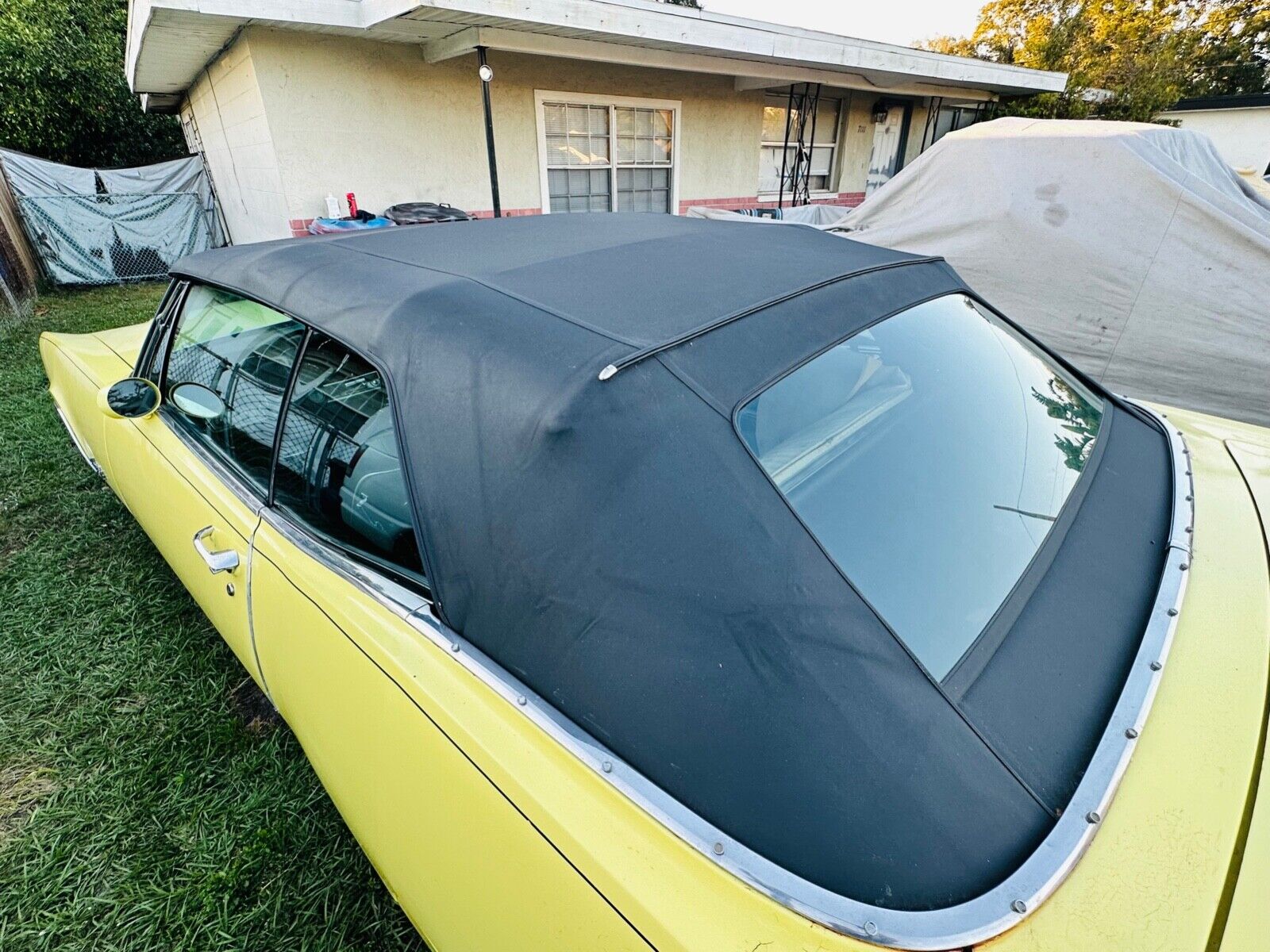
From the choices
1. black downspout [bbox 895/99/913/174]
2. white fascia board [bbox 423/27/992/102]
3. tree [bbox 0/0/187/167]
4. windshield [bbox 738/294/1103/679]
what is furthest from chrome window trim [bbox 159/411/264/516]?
tree [bbox 0/0/187/167]

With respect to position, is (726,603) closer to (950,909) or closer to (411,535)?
(950,909)

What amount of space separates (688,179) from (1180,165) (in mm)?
6111

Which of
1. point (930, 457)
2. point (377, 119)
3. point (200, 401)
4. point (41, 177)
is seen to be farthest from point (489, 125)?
point (41, 177)

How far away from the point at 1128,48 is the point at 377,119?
2244 cm

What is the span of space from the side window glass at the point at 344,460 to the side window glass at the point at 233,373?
0.12 meters

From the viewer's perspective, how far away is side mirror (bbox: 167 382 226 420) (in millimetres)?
1804

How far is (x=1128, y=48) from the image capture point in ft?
58.1

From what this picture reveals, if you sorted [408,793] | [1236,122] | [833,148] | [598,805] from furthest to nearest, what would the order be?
[1236,122], [833,148], [408,793], [598,805]

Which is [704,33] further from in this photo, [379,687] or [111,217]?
[111,217]

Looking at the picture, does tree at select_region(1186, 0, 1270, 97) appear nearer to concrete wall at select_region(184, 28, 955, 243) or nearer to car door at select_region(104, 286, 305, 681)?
concrete wall at select_region(184, 28, 955, 243)

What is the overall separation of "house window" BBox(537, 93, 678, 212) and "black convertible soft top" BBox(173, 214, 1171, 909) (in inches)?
284

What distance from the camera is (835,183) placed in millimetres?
11062

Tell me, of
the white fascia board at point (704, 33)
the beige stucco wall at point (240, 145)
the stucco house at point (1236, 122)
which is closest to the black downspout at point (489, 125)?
the white fascia board at point (704, 33)

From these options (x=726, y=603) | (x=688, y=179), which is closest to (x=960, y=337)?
(x=726, y=603)
